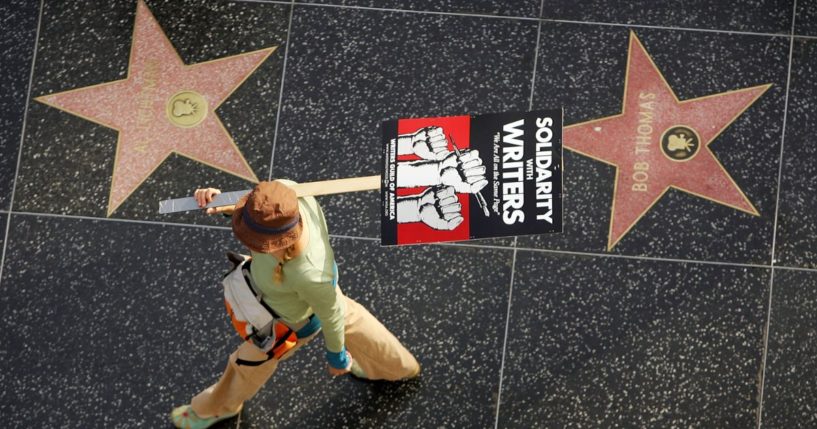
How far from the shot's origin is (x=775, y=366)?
Answer: 3191 mm

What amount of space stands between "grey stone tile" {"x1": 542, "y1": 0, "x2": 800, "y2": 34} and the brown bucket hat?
1.52 m

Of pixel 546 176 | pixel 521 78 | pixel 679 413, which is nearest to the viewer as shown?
pixel 546 176

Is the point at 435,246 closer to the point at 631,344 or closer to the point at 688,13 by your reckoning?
the point at 631,344

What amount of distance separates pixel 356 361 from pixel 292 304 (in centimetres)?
57

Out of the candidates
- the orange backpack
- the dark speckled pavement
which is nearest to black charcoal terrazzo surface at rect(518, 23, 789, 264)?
the dark speckled pavement

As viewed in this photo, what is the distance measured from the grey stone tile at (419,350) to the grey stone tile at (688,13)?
0.87m

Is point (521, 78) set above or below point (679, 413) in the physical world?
above

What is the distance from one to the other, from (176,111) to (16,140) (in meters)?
0.55

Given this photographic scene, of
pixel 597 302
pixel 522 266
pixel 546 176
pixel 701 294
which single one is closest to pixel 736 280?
pixel 701 294

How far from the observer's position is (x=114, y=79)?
3.51 m

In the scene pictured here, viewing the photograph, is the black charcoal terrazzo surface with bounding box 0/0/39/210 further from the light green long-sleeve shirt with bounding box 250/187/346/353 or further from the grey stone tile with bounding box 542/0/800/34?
the grey stone tile with bounding box 542/0/800/34

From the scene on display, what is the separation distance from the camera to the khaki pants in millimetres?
2871

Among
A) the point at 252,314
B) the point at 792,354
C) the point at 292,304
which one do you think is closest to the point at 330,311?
the point at 292,304

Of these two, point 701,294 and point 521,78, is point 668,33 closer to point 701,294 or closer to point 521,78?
point 521,78
